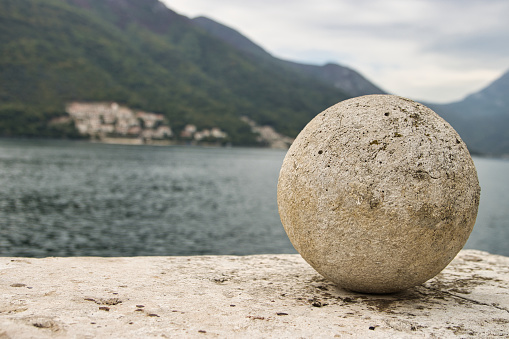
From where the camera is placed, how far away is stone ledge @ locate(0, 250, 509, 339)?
4547 mm

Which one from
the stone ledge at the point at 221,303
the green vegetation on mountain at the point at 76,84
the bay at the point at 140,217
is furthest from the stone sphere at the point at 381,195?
the green vegetation on mountain at the point at 76,84

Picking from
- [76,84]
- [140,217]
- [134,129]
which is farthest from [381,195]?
[76,84]

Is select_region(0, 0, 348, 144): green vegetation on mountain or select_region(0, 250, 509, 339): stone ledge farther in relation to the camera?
select_region(0, 0, 348, 144): green vegetation on mountain

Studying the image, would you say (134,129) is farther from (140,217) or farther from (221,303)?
(221,303)

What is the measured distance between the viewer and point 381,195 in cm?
535

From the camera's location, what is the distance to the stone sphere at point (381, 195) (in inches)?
212

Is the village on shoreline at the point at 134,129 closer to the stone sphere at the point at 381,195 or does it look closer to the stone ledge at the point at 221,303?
the stone ledge at the point at 221,303

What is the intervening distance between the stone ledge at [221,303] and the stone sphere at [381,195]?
1.89 feet

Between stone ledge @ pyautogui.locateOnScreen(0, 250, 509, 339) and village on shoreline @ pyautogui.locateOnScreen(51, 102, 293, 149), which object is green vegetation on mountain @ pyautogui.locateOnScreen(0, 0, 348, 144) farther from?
stone ledge @ pyautogui.locateOnScreen(0, 250, 509, 339)

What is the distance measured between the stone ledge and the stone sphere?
0.58 meters

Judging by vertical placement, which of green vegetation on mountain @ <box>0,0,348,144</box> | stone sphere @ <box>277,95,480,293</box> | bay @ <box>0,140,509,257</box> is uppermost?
green vegetation on mountain @ <box>0,0,348,144</box>

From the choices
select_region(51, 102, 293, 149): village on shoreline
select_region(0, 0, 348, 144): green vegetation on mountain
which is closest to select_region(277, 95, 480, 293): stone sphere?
select_region(0, 0, 348, 144): green vegetation on mountain

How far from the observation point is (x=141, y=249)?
73.8ft

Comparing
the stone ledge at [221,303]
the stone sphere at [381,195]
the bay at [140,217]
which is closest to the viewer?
the stone ledge at [221,303]
